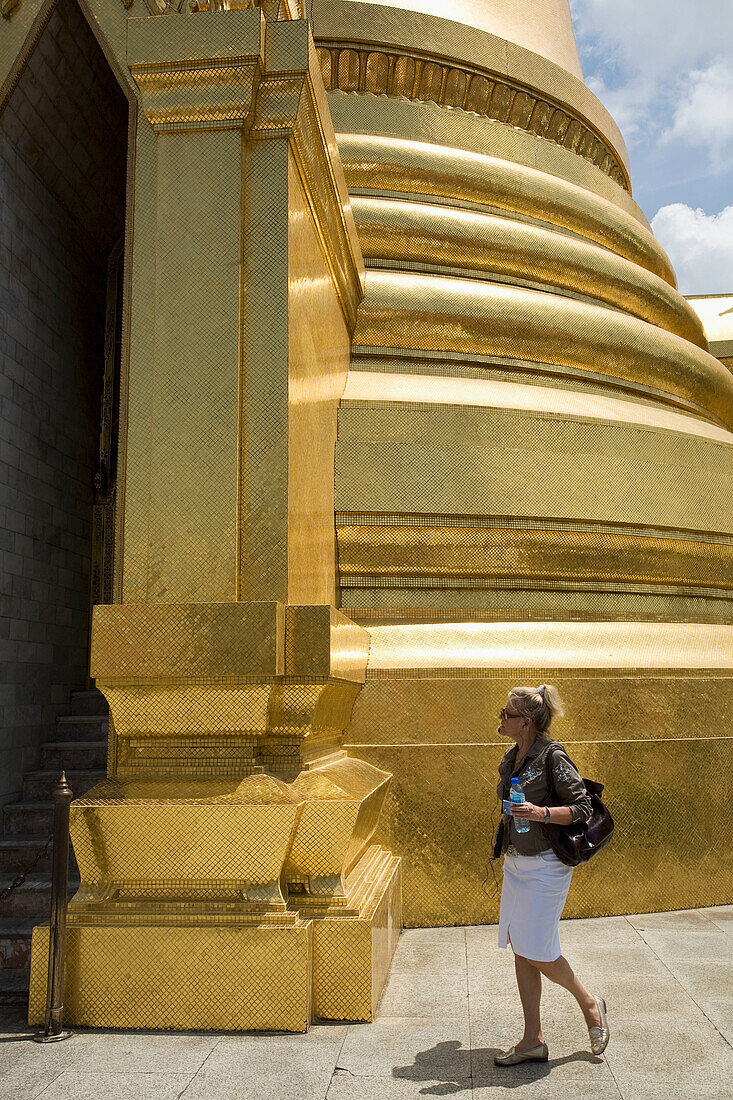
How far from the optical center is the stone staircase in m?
4.02

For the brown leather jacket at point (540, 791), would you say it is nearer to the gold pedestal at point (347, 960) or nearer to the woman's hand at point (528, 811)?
the woman's hand at point (528, 811)

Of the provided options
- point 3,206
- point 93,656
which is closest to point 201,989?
point 93,656

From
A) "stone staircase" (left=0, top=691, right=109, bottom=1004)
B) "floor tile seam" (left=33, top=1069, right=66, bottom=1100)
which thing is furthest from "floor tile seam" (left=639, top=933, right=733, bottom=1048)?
"stone staircase" (left=0, top=691, right=109, bottom=1004)

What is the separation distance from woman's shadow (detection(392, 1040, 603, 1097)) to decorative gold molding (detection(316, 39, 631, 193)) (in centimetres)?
668

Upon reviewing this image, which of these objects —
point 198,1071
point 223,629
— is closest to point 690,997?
point 198,1071

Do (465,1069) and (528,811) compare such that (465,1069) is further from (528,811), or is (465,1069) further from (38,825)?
(38,825)

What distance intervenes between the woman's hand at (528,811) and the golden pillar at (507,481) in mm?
1649

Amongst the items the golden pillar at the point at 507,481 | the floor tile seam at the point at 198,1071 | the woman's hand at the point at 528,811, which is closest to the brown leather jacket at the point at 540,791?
the woman's hand at the point at 528,811

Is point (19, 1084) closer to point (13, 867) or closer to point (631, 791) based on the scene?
point (13, 867)

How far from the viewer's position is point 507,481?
18.2 ft

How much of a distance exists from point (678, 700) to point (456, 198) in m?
4.00

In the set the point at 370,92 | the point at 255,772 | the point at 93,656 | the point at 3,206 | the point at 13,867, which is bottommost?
the point at 13,867

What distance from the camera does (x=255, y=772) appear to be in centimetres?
366

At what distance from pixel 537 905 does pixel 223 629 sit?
4.87ft
